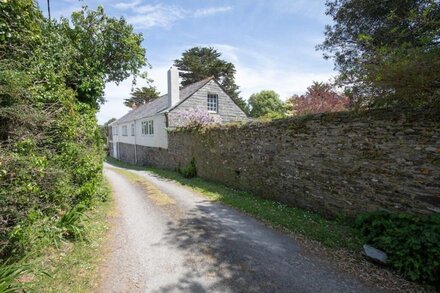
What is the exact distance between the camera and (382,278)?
4.34 m

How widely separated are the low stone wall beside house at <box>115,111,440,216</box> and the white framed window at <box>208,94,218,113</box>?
33.1ft

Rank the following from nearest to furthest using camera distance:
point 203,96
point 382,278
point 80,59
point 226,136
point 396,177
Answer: point 382,278 < point 396,177 < point 80,59 < point 226,136 < point 203,96

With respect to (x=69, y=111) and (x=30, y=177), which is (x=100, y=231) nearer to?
(x=30, y=177)

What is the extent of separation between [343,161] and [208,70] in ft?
113

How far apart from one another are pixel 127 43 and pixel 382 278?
35.9ft

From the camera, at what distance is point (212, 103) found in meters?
21.6

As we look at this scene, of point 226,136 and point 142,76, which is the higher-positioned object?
point 142,76

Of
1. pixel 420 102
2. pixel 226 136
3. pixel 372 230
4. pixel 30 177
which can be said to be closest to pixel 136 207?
pixel 30 177

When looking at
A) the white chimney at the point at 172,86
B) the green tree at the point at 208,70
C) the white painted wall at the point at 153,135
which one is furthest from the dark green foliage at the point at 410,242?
the green tree at the point at 208,70

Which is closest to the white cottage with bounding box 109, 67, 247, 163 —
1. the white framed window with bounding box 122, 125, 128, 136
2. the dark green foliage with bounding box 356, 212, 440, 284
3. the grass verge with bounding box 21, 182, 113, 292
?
the white framed window with bounding box 122, 125, 128, 136

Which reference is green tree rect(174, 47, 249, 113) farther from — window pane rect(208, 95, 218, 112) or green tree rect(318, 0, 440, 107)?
green tree rect(318, 0, 440, 107)

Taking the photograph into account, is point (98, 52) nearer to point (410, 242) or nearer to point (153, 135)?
point (410, 242)

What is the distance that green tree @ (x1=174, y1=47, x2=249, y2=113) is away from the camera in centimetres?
3850

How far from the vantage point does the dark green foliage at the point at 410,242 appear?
13.8 feet
